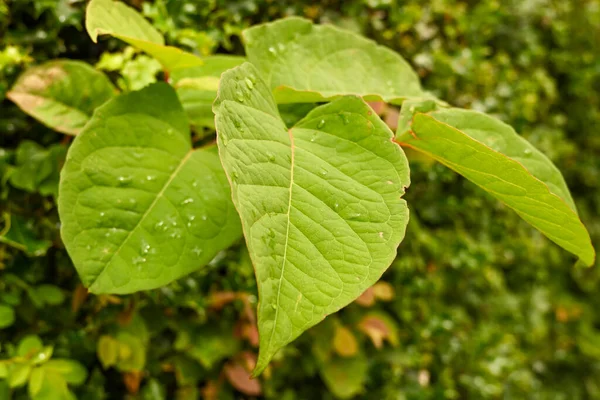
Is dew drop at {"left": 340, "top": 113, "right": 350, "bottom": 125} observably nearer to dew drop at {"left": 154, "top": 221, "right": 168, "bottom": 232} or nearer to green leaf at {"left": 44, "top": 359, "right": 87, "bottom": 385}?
dew drop at {"left": 154, "top": 221, "right": 168, "bottom": 232}

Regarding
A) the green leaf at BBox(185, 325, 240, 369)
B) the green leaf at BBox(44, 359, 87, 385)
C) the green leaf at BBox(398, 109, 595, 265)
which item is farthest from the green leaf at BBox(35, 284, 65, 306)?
the green leaf at BBox(398, 109, 595, 265)

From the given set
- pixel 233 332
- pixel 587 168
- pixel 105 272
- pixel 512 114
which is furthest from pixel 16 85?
pixel 587 168

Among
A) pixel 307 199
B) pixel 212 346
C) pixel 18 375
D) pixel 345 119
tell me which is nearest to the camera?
pixel 307 199

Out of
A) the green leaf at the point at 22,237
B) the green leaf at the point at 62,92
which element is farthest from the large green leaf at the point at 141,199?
the green leaf at the point at 22,237

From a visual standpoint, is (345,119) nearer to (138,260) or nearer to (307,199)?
(307,199)

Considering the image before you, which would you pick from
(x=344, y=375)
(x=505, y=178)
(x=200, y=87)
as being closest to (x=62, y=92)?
(x=200, y=87)

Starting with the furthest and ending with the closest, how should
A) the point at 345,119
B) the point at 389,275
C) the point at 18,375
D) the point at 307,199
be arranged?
the point at 389,275, the point at 18,375, the point at 345,119, the point at 307,199
